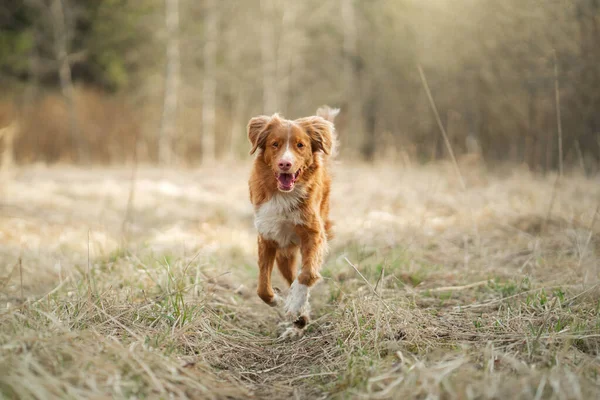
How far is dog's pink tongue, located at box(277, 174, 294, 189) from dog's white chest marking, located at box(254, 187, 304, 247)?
181mm

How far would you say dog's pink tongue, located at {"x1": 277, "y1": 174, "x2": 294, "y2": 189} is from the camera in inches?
141

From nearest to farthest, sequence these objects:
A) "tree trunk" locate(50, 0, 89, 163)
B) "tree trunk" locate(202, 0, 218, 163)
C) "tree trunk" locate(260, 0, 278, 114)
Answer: "tree trunk" locate(50, 0, 89, 163) → "tree trunk" locate(202, 0, 218, 163) → "tree trunk" locate(260, 0, 278, 114)

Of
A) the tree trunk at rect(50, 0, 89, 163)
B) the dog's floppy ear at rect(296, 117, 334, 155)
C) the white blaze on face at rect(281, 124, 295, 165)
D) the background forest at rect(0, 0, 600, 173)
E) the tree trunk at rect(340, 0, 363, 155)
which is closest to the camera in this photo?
the white blaze on face at rect(281, 124, 295, 165)

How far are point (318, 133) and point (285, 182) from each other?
0.54 metres

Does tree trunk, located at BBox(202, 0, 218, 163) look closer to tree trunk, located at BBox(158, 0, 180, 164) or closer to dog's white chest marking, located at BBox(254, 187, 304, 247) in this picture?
tree trunk, located at BBox(158, 0, 180, 164)

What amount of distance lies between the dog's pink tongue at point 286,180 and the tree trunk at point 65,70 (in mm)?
15562

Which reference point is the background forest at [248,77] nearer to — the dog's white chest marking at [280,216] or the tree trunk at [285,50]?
the tree trunk at [285,50]

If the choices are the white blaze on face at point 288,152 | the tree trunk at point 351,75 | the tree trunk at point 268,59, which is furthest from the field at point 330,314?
the tree trunk at point 351,75

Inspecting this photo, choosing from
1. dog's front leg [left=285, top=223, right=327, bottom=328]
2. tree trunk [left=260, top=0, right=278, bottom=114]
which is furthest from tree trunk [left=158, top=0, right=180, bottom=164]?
dog's front leg [left=285, top=223, right=327, bottom=328]

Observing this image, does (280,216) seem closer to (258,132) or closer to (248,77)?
(258,132)

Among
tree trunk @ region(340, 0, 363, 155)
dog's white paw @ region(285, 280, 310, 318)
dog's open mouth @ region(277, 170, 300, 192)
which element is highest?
tree trunk @ region(340, 0, 363, 155)

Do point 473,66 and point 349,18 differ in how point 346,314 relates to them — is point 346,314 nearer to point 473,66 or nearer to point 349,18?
point 473,66

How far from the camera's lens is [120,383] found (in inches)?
86.0

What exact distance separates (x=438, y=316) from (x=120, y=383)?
2155 millimetres
